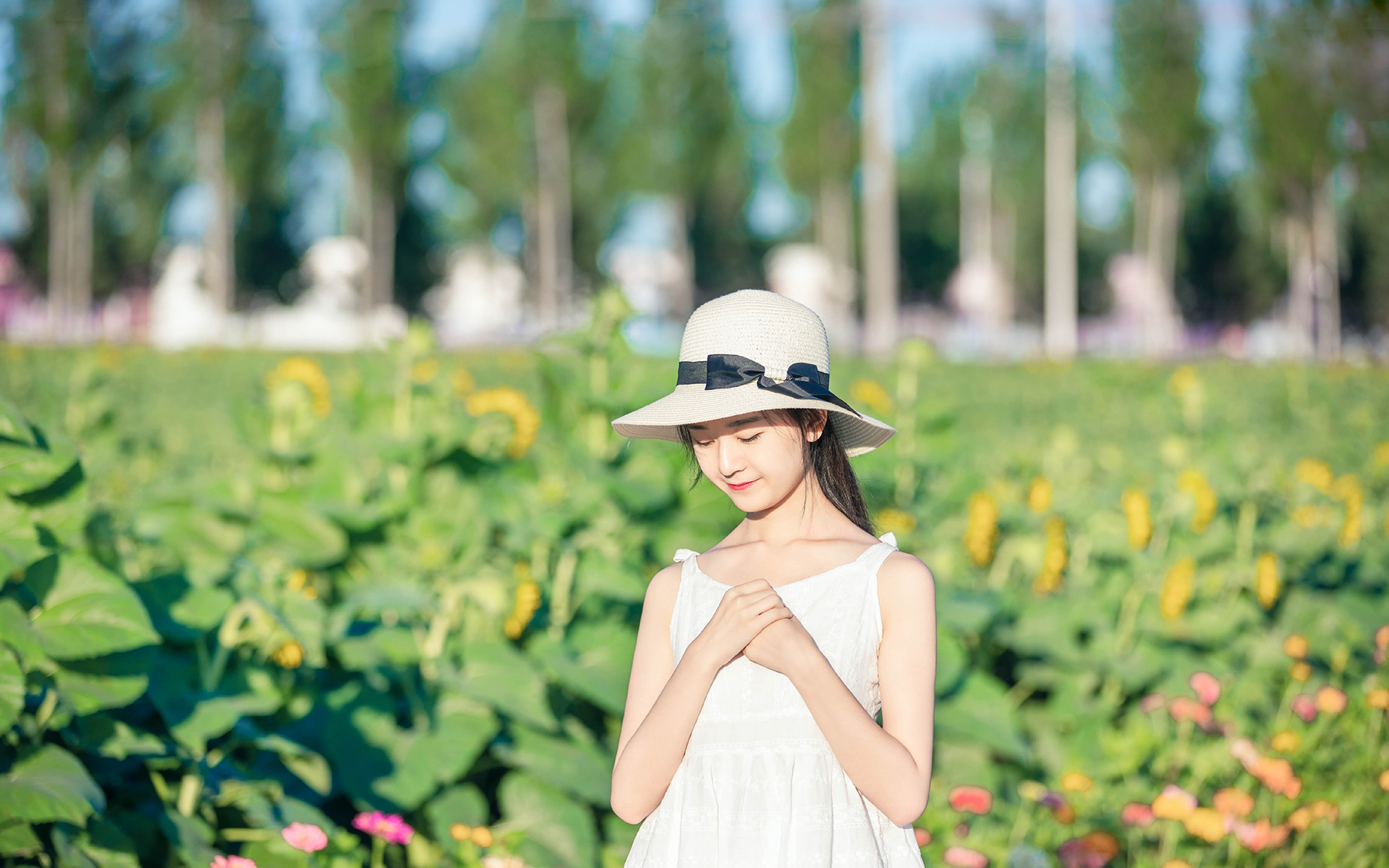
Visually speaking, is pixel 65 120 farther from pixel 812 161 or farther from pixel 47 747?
pixel 47 747

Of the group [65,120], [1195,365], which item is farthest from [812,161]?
[1195,365]

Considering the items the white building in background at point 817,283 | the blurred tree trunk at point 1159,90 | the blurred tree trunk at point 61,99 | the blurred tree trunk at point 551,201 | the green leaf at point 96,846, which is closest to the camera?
the green leaf at point 96,846

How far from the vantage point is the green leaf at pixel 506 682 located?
225 centimetres

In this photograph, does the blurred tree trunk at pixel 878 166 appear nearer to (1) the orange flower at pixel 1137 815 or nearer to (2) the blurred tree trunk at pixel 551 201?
(2) the blurred tree trunk at pixel 551 201

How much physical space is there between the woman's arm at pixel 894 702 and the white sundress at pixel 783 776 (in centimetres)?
3

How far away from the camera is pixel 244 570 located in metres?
2.31

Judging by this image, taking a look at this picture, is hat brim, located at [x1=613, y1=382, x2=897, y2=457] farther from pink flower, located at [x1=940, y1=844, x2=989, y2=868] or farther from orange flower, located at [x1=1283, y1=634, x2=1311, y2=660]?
orange flower, located at [x1=1283, y1=634, x2=1311, y2=660]

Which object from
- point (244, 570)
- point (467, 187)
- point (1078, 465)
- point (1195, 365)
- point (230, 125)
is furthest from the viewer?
point (467, 187)

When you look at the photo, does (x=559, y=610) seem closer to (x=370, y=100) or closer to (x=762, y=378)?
(x=762, y=378)

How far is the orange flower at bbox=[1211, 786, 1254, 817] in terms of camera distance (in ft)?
8.05

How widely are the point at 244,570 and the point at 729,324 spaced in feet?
4.13

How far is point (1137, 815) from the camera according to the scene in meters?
2.46

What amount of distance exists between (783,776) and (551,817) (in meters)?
0.98

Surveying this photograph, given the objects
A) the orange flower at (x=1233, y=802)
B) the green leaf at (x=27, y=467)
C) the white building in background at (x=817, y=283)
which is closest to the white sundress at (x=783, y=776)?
the green leaf at (x=27, y=467)
